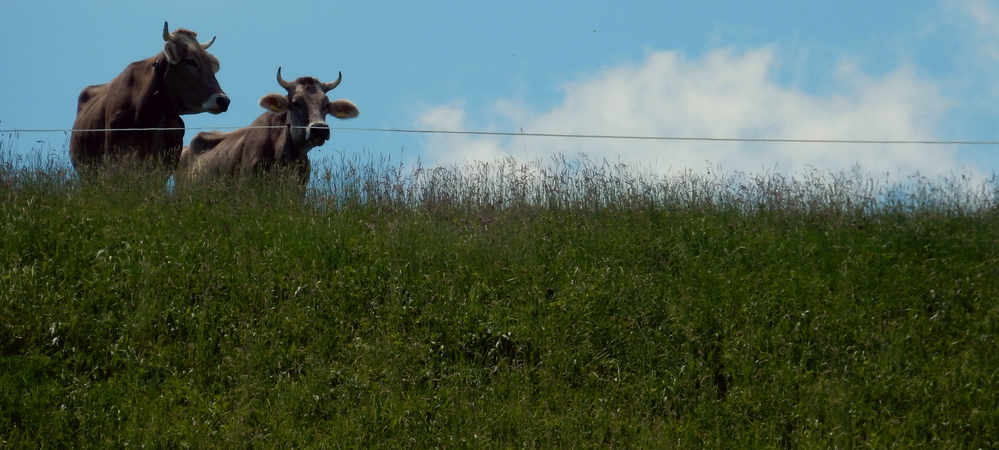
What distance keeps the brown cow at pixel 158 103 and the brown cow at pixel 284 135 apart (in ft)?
1.70

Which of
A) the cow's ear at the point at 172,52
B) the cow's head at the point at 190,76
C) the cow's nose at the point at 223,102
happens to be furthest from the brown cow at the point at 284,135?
the cow's ear at the point at 172,52

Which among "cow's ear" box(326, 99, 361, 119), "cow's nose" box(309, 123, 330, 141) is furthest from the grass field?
"cow's ear" box(326, 99, 361, 119)

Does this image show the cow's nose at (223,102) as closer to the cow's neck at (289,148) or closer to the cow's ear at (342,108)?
the cow's neck at (289,148)

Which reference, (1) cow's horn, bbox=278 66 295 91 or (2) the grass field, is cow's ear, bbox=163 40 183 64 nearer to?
(1) cow's horn, bbox=278 66 295 91

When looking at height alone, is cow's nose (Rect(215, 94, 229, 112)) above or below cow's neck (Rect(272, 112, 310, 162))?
above

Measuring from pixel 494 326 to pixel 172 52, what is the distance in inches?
279

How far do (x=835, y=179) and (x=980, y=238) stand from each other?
184cm

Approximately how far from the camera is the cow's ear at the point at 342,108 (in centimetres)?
1428

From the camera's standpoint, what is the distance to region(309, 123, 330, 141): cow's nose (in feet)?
43.1

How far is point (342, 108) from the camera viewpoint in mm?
14328

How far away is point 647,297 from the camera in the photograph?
8.70 metres

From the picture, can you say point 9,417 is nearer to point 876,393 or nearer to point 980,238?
point 876,393

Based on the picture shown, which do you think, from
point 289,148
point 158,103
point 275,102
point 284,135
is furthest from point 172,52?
point 289,148

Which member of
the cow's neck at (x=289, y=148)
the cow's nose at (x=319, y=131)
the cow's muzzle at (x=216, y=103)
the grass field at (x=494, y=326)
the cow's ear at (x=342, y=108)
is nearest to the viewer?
the grass field at (x=494, y=326)
